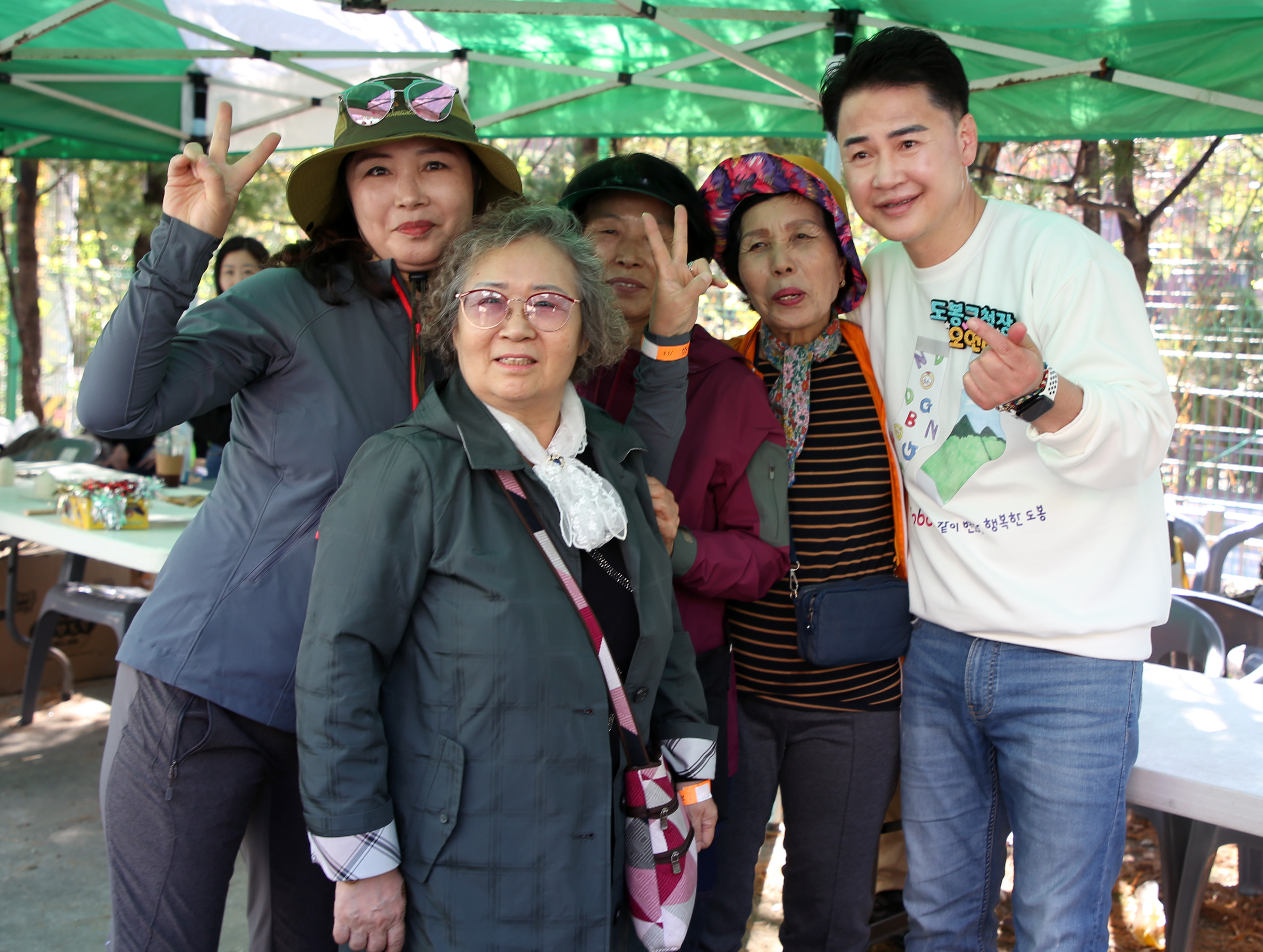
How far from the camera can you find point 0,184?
1231 cm

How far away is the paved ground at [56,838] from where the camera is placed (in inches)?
123

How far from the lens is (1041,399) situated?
1638mm

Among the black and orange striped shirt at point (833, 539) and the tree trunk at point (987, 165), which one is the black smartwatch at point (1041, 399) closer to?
the black and orange striped shirt at point (833, 539)

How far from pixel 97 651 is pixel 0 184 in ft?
31.7

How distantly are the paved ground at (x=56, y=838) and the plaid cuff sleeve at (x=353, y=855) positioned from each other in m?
1.93

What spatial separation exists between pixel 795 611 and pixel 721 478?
35 centimetres

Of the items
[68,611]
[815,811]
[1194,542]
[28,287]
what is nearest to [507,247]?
[815,811]

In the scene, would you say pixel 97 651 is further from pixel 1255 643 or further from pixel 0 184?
pixel 0 184

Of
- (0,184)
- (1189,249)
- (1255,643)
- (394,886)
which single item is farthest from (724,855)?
(0,184)

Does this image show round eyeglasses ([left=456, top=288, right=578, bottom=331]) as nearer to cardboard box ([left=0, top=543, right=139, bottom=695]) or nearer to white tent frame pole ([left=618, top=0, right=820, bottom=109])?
white tent frame pole ([left=618, top=0, right=820, bottom=109])

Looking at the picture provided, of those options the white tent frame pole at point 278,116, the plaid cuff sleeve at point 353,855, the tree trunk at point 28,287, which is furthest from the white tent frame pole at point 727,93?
the tree trunk at point 28,287

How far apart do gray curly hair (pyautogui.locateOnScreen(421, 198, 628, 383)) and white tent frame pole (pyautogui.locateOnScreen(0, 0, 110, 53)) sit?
3.48 meters

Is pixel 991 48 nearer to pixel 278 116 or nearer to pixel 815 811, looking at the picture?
pixel 815 811

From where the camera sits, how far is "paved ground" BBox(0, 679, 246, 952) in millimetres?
3113
